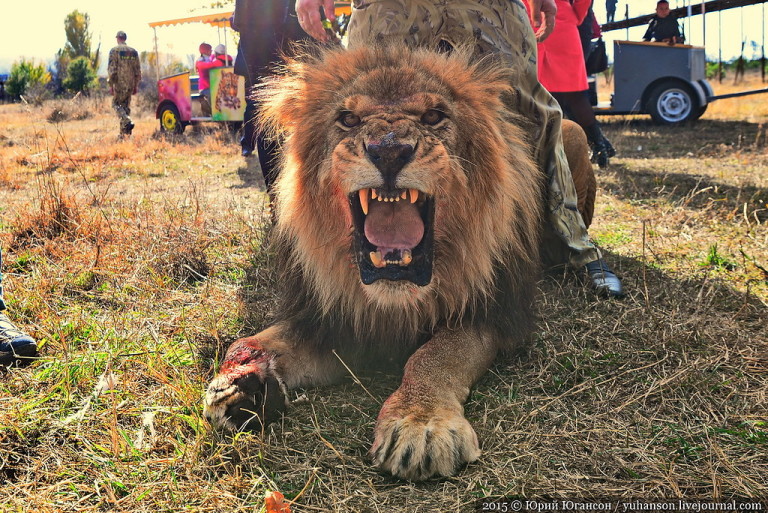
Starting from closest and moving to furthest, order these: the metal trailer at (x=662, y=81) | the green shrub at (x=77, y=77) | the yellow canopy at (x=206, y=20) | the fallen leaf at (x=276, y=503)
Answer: the fallen leaf at (x=276, y=503)
the metal trailer at (x=662, y=81)
the yellow canopy at (x=206, y=20)
the green shrub at (x=77, y=77)

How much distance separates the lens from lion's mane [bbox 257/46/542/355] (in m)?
2.16

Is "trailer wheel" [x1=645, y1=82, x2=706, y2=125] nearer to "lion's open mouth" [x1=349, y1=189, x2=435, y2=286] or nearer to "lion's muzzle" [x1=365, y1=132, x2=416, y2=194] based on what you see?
"lion's open mouth" [x1=349, y1=189, x2=435, y2=286]

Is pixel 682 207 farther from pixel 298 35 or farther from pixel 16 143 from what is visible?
pixel 16 143

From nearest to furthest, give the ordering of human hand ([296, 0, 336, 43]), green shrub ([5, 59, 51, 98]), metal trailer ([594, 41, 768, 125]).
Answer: human hand ([296, 0, 336, 43])
metal trailer ([594, 41, 768, 125])
green shrub ([5, 59, 51, 98])

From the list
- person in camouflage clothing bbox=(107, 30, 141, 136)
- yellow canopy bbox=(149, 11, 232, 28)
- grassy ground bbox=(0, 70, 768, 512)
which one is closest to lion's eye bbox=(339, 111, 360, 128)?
grassy ground bbox=(0, 70, 768, 512)

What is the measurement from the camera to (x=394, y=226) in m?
2.10

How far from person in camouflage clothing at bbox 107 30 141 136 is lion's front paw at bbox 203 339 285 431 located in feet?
38.7

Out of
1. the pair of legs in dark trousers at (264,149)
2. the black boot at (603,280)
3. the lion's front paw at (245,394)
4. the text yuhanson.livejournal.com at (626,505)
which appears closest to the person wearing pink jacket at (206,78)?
the pair of legs in dark trousers at (264,149)

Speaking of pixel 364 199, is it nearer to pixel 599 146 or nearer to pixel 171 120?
pixel 599 146

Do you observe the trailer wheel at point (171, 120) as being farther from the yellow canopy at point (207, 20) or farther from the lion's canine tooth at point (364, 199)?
the lion's canine tooth at point (364, 199)

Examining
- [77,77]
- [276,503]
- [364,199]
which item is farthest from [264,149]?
[77,77]

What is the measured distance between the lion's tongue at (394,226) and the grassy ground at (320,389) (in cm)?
53

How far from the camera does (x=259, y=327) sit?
2779mm

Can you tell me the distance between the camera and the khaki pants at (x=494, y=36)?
2.63 metres
